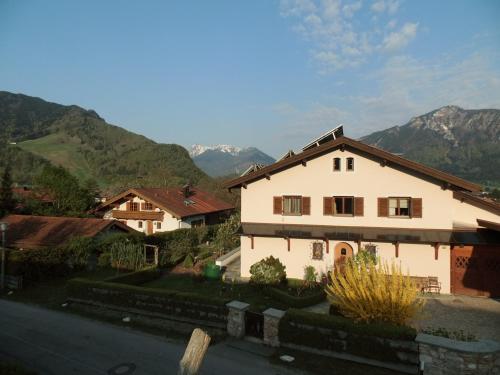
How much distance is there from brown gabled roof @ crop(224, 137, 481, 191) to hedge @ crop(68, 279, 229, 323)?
916 cm

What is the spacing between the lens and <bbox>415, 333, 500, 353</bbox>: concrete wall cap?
853cm

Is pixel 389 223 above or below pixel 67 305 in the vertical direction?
above

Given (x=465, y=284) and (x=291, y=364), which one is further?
(x=465, y=284)

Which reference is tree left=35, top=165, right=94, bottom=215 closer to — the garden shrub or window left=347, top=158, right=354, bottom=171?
window left=347, top=158, right=354, bottom=171

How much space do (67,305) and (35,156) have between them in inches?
4582

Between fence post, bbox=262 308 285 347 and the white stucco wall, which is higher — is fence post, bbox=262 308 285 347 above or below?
below

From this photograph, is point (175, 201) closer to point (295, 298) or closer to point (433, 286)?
point (295, 298)

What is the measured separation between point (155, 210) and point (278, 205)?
19822 millimetres

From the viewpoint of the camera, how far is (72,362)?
11.6 meters

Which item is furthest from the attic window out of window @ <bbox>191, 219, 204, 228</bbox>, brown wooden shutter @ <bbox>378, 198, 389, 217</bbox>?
brown wooden shutter @ <bbox>378, 198, 389, 217</bbox>

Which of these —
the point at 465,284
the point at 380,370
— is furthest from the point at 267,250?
the point at 380,370

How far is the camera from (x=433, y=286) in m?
19.0

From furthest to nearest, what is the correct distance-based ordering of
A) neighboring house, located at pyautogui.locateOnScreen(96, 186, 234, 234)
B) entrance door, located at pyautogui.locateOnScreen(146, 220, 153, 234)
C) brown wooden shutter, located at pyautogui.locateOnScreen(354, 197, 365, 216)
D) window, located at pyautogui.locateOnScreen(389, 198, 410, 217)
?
entrance door, located at pyautogui.locateOnScreen(146, 220, 153, 234), neighboring house, located at pyautogui.locateOnScreen(96, 186, 234, 234), brown wooden shutter, located at pyautogui.locateOnScreen(354, 197, 365, 216), window, located at pyautogui.locateOnScreen(389, 198, 410, 217)

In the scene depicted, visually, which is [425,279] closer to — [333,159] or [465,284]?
[465,284]
